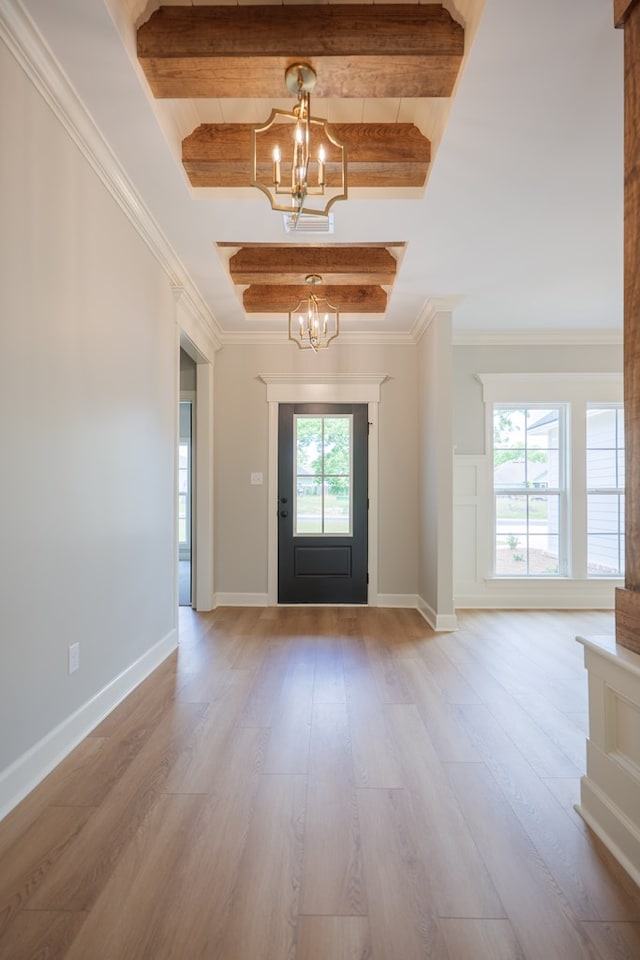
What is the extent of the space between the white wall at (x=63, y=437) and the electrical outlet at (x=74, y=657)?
0.03 m

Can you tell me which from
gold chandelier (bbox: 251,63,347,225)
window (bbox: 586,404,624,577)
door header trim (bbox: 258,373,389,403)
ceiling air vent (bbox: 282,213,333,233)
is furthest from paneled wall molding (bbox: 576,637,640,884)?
window (bbox: 586,404,624,577)

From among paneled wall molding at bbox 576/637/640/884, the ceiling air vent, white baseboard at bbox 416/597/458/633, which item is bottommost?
white baseboard at bbox 416/597/458/633

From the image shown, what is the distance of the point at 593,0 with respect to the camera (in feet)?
5.55

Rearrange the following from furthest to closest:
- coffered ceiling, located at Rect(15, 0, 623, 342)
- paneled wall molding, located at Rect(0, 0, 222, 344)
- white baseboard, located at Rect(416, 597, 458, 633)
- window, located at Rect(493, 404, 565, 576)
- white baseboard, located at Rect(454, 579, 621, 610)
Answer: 1. window, located at Rect(493, 404, 565, 576)
2. white baseboard, located at Rect(454, 579, 621, 610)
3. white baseboard, located at Rect(416, 597, 458, 633)
4. coffered ceiling, located at Rect(15, 0, 623, 342)
5. paneled wall molding, located at Rect(0, 0, 222, 344)

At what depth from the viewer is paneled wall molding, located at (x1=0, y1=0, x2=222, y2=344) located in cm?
172

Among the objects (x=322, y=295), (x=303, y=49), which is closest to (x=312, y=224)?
(x=303, y=49)

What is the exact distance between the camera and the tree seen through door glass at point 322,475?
16.7 feet

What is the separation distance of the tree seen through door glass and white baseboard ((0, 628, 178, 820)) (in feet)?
7.41

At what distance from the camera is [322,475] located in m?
5.11

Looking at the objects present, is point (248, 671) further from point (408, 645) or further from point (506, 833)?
point (506, 833)

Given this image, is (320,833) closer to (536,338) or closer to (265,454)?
(265,454)

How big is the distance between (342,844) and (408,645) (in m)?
2.24

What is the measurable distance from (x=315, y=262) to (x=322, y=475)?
6.57 feet

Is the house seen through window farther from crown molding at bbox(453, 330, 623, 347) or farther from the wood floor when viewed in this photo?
the wood floor
